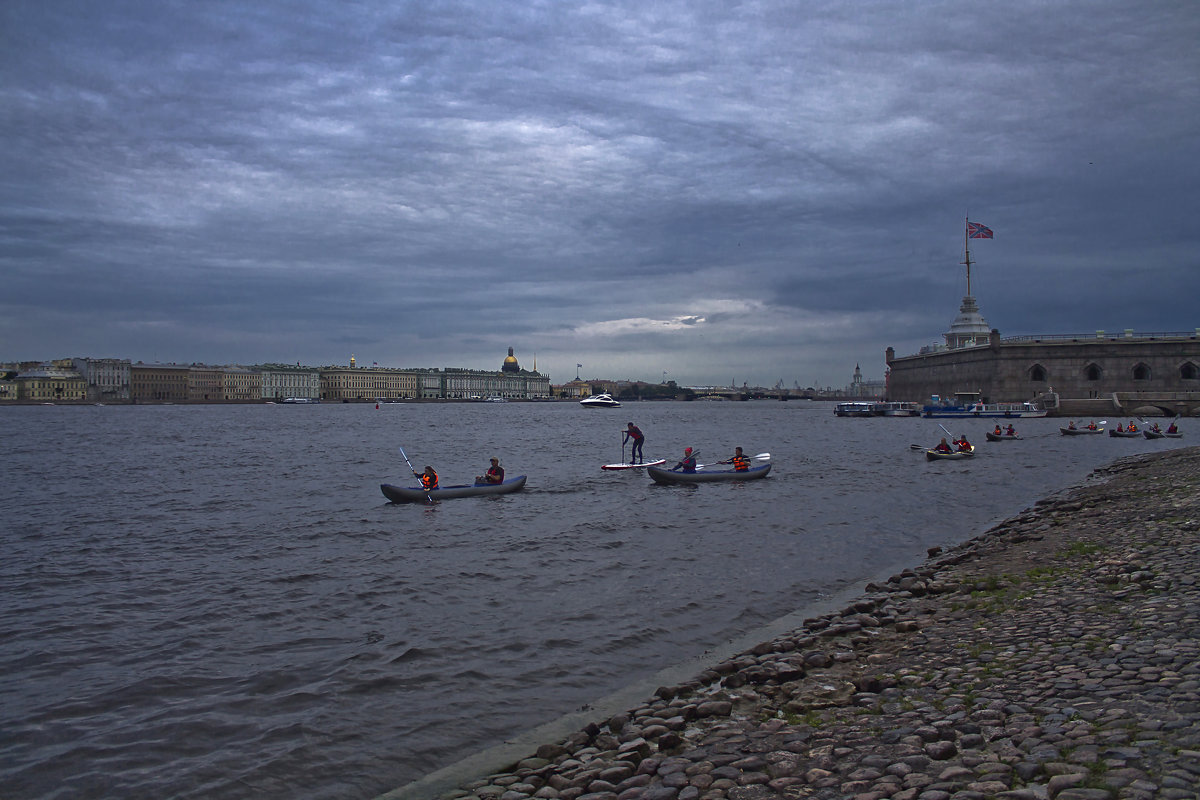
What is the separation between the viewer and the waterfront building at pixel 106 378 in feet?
595

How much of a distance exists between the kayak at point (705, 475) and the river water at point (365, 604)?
0.66 m

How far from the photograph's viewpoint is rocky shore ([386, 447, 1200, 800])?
479 cm

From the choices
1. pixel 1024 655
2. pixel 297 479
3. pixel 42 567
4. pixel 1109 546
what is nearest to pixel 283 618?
pixel 42 567

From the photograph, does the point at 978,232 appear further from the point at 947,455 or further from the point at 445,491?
the point at 445,491

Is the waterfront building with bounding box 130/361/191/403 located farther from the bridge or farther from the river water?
the bridge

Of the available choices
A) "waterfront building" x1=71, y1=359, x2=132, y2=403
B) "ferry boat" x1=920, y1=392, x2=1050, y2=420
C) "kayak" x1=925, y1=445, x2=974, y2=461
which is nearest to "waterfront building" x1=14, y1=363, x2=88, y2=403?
"waterfront building" x1=71, y1=359, x2=132, y2=403

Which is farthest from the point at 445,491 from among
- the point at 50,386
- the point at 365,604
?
the point at 50,386

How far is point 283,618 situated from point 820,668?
8028 mm

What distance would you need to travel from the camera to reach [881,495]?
81.4 ft

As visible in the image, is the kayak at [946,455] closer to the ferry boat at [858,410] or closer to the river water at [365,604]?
the river water at [365,604]

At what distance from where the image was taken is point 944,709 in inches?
241

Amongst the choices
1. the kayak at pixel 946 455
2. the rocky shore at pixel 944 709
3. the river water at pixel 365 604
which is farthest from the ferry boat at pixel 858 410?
the rocky shore at pixel 944 709

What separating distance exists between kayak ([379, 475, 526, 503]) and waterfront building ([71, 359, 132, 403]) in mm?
191020

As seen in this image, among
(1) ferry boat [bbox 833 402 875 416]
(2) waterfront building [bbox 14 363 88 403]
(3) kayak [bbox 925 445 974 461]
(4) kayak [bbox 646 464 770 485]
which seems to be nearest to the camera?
(4) kayak [bbox 646 464 770 485]
